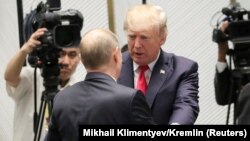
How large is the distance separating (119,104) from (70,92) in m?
0.20

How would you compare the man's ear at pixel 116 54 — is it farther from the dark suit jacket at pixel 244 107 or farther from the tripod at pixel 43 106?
the tripod at pixel 43 106

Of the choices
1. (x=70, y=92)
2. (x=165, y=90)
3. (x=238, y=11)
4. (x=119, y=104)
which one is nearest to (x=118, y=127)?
(x=119, y=104)

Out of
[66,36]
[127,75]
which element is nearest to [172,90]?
[127,75]

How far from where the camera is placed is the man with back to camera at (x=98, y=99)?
1868mm

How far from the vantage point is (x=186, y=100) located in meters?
2.21

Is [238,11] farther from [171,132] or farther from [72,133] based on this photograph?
[72,133]

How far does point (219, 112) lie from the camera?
13.6 ft

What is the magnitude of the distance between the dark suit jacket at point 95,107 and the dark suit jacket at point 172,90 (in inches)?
12.5

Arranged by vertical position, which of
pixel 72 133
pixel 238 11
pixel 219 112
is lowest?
pixel 219 112

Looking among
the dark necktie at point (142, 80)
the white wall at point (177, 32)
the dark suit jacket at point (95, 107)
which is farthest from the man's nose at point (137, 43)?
the white wall at point (177, 32)

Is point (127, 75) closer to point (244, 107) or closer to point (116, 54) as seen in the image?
point (116, 54)

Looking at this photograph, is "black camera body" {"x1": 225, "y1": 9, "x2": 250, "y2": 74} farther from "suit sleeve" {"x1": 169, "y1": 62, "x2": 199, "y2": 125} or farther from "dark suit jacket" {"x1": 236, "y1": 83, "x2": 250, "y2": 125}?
"dark suit jacket" {"x1": 236, "y1": 83, "x2": 250, "y2": 125}

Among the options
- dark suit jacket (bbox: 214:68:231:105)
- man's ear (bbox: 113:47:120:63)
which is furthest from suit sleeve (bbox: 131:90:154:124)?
dark suit jacket (bbox: 214:68:231:105)

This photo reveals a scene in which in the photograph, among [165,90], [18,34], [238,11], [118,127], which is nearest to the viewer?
[118,127]
